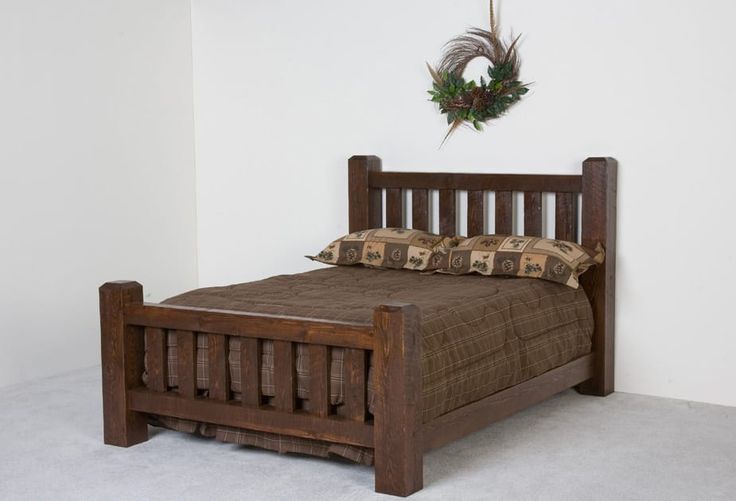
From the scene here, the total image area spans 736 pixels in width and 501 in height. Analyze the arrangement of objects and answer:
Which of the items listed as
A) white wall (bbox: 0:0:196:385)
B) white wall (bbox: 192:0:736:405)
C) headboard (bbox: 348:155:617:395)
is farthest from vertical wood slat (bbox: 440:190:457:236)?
white wall (bbox: 0:0:196:385)

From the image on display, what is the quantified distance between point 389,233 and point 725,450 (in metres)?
1.73

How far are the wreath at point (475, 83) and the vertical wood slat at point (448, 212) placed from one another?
0.28 metres

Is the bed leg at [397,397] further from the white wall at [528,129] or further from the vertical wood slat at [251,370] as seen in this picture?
the white wall at [528,129]

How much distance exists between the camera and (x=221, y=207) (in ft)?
18.8

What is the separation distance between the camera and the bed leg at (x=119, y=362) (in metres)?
3.68

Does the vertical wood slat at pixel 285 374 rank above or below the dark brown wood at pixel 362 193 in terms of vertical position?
below

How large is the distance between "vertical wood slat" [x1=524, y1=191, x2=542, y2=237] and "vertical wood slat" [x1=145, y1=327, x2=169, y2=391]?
1.75 meters

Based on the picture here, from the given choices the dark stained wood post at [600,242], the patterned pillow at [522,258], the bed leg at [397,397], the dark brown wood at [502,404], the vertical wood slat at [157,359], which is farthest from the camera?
the dark stained wood post at [600,242]

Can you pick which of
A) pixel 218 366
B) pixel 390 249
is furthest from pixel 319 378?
pixel 390 249

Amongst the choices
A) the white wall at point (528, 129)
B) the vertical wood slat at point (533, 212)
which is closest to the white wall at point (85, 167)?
the white wall at point (528, 129)

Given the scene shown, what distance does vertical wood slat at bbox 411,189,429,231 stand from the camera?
16.1ft

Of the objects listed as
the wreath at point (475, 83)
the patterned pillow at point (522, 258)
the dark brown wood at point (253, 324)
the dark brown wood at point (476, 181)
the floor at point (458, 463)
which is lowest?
the floor at point (458, 463)

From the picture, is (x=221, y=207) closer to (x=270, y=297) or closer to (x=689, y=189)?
(x=270, y=297)

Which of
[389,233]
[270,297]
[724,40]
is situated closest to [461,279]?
[389,233]
